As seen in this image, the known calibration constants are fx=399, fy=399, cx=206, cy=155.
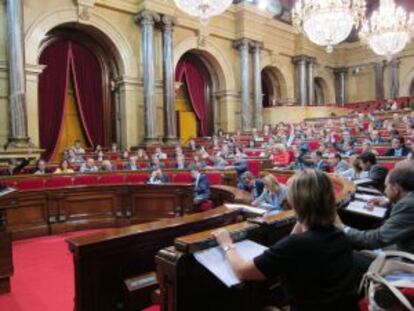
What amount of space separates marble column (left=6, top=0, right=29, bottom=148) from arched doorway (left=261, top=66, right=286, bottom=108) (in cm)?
1173

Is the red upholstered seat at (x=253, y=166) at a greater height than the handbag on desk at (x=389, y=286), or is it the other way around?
the red upholstered seat at (x=253, y=166)

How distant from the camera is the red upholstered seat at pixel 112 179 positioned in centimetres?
715

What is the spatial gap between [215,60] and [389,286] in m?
15.0

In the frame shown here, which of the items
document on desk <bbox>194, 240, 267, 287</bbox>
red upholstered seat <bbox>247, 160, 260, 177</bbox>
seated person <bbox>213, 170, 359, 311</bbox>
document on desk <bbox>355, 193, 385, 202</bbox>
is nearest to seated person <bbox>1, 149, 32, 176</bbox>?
Answer: red upholstered seat <bbox>247, 160, 260, 177</bbox>

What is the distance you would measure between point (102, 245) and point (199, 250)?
886mm

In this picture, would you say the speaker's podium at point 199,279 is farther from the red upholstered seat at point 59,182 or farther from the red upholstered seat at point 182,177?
the red upholstered seat at point 59,182

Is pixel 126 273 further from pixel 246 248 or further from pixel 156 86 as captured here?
pixel 156 86

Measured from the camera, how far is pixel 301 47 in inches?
758

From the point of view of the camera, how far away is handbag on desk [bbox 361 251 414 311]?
1368 mm

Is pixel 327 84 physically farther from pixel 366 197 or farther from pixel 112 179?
pixel 366 197

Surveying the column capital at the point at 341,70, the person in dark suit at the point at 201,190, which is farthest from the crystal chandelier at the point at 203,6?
the column capital at the point at 341,70

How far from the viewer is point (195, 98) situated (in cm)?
1616

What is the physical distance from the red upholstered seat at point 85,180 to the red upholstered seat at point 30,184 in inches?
22.9

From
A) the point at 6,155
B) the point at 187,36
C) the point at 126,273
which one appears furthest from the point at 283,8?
the point at 126,273
